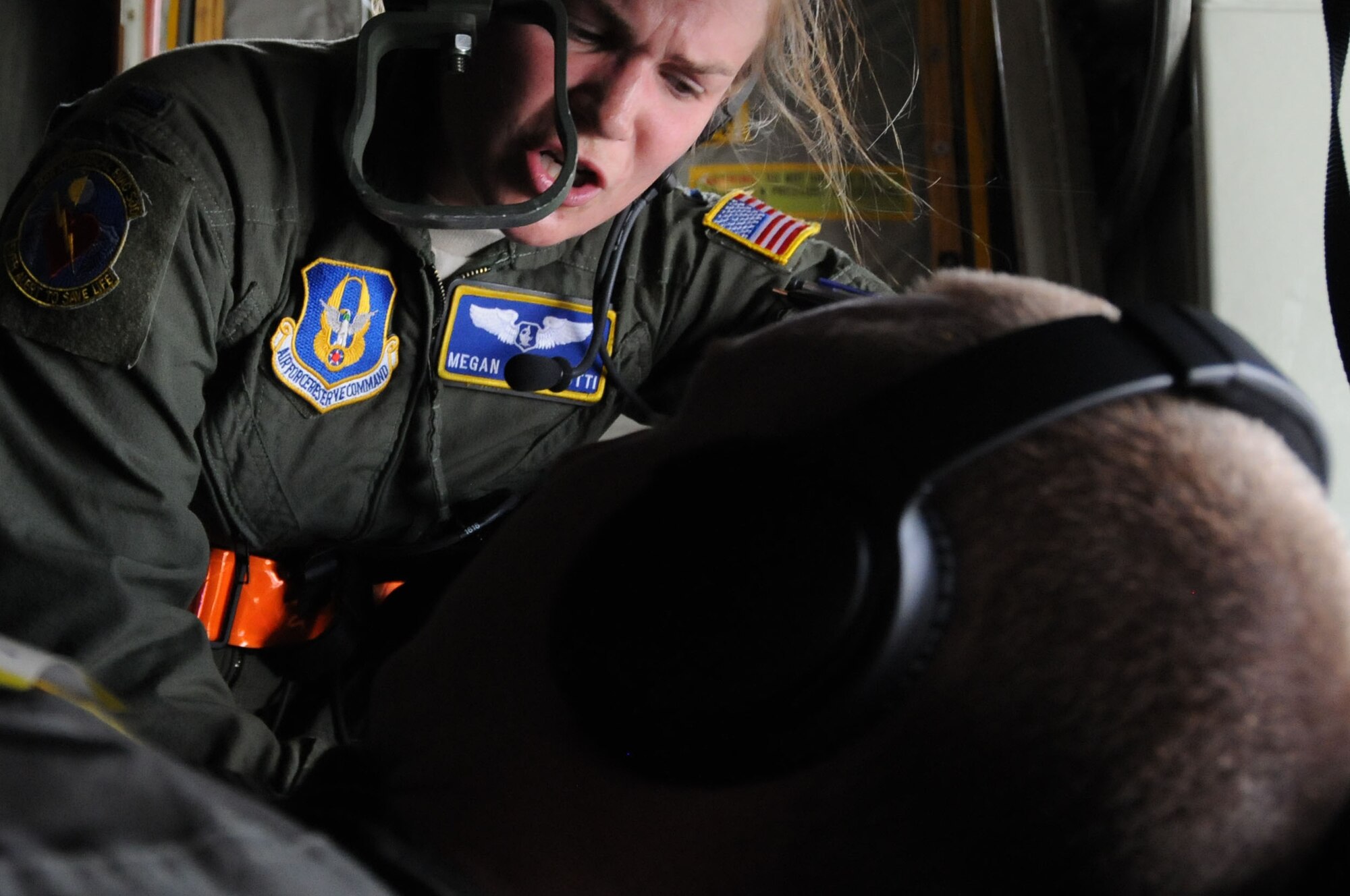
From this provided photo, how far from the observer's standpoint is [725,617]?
350 mm

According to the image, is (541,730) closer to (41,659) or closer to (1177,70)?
(41,659)

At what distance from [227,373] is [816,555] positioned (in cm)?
82

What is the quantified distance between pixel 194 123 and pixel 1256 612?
898 millimetres

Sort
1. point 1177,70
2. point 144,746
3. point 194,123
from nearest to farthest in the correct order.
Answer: point 144,746 < point 194,123 < point 1177,70

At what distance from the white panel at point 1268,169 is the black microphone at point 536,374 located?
65 cm

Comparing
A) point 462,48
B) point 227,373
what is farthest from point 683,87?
point 227,373

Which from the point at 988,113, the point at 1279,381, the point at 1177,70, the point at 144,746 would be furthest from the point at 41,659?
the point at 988,113

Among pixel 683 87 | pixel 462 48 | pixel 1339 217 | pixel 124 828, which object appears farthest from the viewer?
pixel 683 87

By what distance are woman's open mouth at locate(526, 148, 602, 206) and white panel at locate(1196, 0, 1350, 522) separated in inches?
24.1

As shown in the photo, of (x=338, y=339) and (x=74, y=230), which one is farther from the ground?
(x=74, y=230)

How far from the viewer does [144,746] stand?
1.00ft

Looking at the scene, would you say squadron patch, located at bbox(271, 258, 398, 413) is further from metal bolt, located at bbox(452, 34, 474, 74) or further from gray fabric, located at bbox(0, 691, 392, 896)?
gray fabric, located at bbox(0, 691, 392, 896)

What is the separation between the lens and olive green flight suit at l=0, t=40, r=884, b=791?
821mm

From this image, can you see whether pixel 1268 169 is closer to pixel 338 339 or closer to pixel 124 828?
pixel 338 339
